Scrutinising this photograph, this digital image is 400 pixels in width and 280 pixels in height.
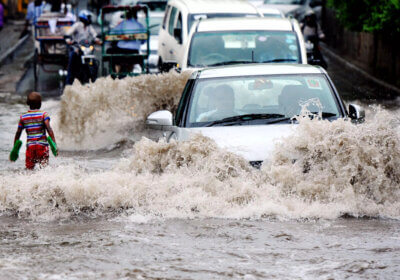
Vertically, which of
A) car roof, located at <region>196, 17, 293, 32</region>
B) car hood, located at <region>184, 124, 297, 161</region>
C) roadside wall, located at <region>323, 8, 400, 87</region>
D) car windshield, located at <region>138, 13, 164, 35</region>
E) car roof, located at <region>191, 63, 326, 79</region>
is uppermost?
car roof, located at <region>196, 17, 293, 32</region>

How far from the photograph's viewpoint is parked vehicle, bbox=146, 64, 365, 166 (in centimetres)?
912

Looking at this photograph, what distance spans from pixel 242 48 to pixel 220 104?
426 cm

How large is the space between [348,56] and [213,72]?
19402 millimetres

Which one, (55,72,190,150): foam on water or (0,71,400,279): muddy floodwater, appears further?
(55,72,190,150): foam on water

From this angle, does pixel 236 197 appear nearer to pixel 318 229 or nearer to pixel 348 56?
pixel 318 229

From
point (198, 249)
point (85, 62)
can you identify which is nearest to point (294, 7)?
point (85, 62)

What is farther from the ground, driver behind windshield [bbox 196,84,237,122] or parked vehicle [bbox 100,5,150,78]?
driver behind windshield [bbox 196,84,237,122]

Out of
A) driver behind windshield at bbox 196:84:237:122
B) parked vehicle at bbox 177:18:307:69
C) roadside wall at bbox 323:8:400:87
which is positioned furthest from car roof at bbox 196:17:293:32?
roadside wall at bbox 323:8:400:87

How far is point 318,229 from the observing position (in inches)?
299

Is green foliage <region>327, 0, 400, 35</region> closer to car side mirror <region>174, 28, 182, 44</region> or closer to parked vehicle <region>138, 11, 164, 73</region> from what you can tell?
car side mirror <region>174, 28, 182, 44</region>

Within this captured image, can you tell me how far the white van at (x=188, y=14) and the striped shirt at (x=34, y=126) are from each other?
5735 mm

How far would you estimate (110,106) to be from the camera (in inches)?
582

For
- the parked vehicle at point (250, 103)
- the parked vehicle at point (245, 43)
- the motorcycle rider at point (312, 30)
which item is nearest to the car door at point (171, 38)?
the parked vehicle at point (245, 43)

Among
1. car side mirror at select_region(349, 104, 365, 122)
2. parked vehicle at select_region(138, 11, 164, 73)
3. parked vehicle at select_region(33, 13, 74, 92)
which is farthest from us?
parked vehicle at select_region(138, 11, 164, 73)
